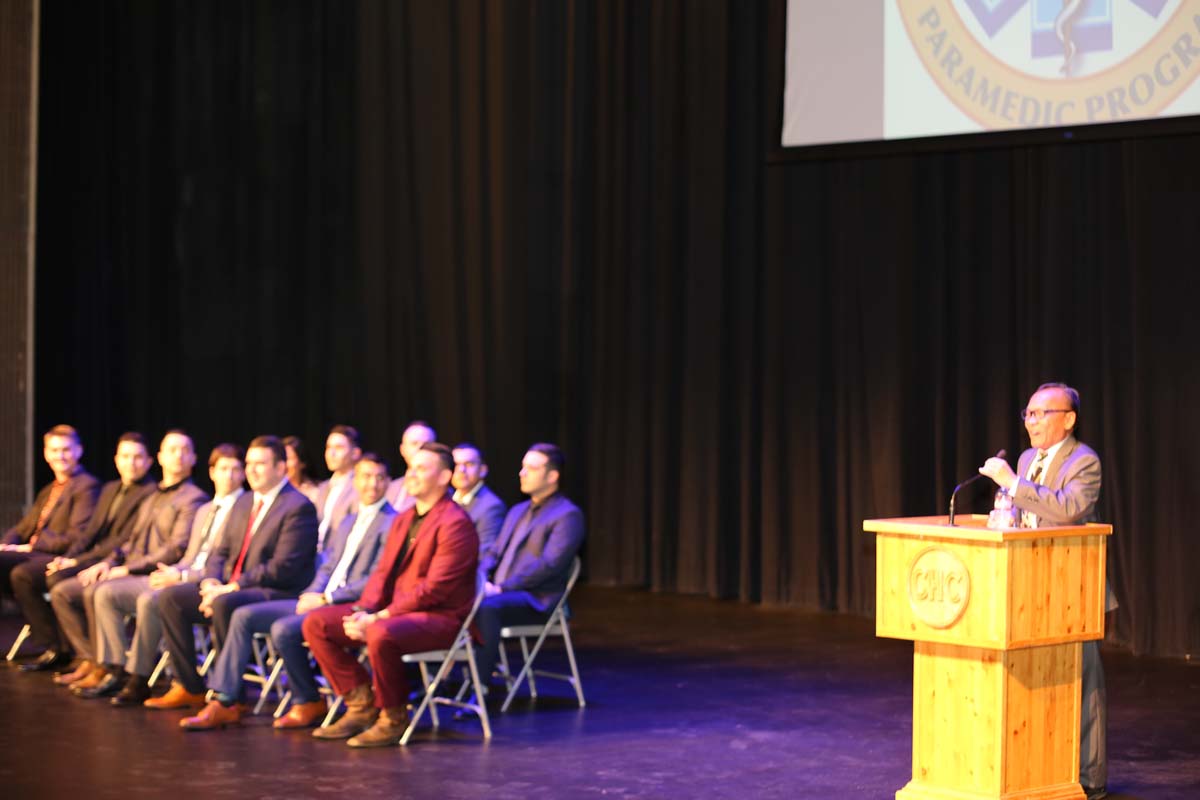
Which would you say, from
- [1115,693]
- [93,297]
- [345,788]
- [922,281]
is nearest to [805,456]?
[922,281]

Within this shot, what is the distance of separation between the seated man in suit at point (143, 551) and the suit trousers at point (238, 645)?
99 centimetres

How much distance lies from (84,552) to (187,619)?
153 cm

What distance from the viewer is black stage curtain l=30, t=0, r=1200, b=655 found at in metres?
8.81

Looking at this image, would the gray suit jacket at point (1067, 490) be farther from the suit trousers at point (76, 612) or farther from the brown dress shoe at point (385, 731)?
the suit trousers at point (76, 612)

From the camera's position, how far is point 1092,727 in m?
5.45

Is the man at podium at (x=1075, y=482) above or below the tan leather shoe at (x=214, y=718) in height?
above

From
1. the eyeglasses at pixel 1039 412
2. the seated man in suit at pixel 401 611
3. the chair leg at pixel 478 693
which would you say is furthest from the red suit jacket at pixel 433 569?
the eyeglasses at pixel 1039 412

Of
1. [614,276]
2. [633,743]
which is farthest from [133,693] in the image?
[614,276]

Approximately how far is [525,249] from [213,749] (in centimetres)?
598

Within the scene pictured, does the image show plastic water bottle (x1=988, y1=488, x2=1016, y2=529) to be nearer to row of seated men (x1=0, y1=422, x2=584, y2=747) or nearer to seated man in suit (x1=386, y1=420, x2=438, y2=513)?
row of seated men (x1=0, y1=422, x2=584, y2=747)

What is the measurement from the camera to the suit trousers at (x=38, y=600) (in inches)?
330

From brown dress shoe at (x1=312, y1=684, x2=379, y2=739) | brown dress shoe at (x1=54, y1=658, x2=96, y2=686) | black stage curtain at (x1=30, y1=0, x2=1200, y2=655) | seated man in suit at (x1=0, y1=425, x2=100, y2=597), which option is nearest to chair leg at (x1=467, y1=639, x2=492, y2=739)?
brown dress shoe at (x1=312, y1=684, x2=379, y2=739)

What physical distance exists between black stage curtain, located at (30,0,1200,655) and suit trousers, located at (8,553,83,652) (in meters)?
3.99

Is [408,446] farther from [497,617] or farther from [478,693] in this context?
[478,693]
